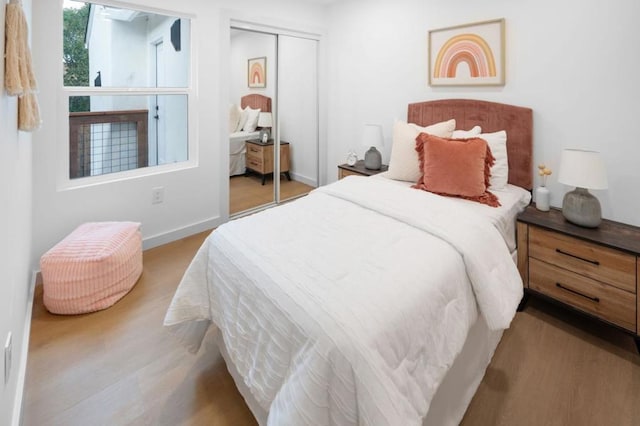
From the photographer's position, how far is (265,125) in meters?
4.02

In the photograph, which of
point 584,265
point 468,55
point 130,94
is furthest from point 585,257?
point 130,94

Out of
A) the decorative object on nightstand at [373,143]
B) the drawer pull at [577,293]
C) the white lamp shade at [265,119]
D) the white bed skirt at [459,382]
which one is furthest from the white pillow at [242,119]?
the drawer pull at [577,293]

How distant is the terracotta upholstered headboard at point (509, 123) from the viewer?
101 inches

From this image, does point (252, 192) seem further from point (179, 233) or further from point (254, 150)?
point (179, 233)

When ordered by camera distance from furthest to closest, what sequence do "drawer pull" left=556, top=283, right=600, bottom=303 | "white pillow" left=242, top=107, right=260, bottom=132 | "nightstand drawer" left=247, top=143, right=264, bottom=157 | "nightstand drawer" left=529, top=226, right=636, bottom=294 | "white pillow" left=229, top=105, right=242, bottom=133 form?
"nightstand drawer" left=247, top=143, right=264, bottom=157 → "white pillow" left=242, top=107, right=260, bottom=132 → "white pillow" left=229, top=105, right=242, bottom=133 → "drawer pull" left=556, top=283, right=600, bottom=303 → "nightstand drawer" left=529, top=226, right=636, bottom=294

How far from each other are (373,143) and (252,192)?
158cm

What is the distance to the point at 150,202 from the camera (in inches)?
120

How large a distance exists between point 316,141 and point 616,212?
313 cm

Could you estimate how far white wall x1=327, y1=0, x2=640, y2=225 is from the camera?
2.15 meters

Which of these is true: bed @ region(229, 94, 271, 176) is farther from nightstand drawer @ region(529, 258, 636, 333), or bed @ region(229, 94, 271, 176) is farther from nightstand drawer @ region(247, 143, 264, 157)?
nightstand drawer @ region(529, 258, 636, 333)

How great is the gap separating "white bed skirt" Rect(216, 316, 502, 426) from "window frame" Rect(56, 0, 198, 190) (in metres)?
1.92

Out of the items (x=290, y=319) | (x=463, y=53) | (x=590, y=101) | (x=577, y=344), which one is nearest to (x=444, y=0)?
(x=463, y=53)

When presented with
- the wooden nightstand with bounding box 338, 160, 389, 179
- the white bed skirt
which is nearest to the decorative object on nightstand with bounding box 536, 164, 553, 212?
the white bed skirt

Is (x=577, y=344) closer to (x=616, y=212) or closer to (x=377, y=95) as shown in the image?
(x=616, y=212)
